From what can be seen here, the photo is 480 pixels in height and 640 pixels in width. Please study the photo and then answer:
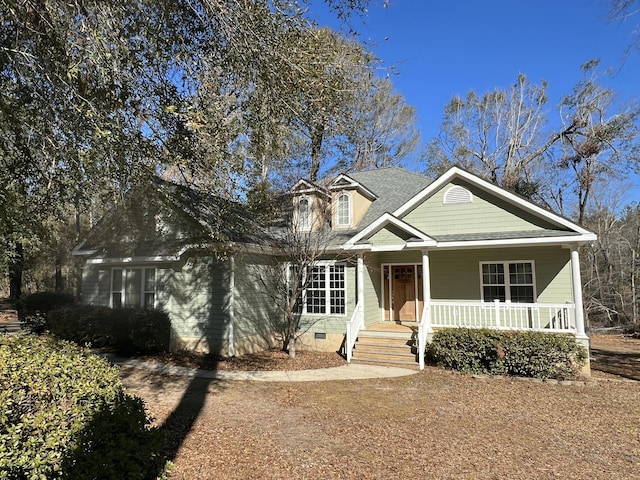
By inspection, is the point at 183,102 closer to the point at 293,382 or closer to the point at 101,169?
the point at 101,169

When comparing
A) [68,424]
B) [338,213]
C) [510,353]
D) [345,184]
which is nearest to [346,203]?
[338,213]

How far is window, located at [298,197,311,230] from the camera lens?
12672 mm

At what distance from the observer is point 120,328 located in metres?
12.3

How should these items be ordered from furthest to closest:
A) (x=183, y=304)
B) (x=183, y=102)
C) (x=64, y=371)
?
1. (x=183, y=304)
2. (x=183, y=102)
3. (x=64, y=371)

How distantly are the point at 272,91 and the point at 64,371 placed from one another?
4.50 m

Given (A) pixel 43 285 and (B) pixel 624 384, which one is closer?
(B) pixel 624 384

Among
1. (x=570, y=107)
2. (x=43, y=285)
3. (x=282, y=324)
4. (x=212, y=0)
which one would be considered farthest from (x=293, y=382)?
(x=43, y=285)

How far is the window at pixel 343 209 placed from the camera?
49.3ft

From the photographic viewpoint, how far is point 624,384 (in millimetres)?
9445

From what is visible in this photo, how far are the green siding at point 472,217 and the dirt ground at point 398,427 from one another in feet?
15.6

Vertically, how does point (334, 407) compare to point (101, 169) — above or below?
below

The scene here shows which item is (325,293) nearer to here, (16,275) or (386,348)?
(386,348)

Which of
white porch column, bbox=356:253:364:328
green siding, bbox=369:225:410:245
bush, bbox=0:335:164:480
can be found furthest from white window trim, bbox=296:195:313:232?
bush, bbox=0:335:164:480

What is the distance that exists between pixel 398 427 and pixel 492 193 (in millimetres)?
8756
